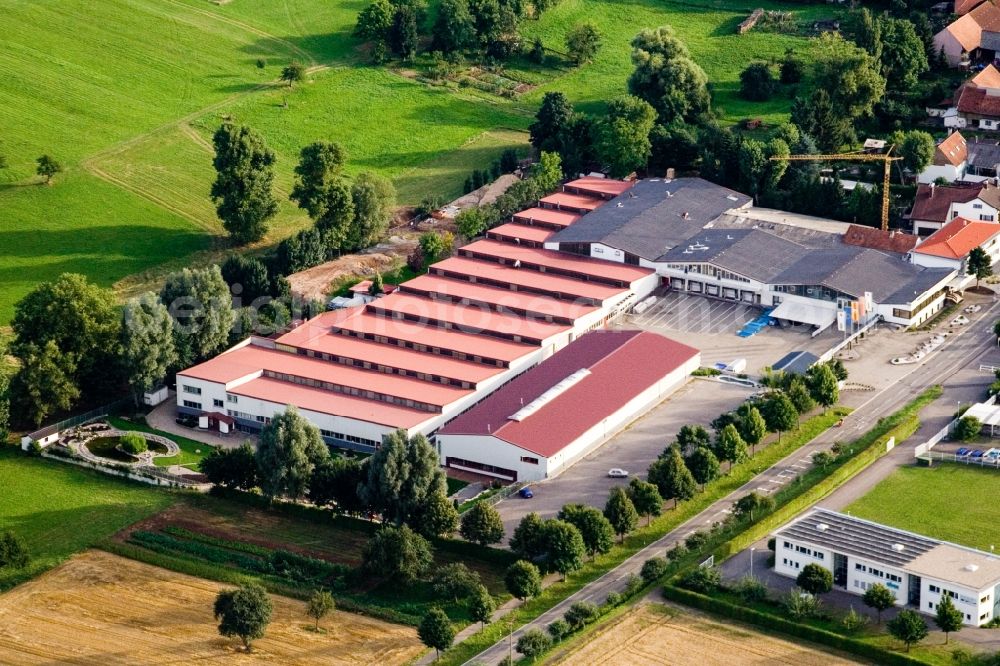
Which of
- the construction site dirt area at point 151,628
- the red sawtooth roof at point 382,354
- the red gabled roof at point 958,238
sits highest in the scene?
the red gabled roof at point 958,238

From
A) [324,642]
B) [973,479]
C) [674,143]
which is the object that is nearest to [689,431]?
[973,479]

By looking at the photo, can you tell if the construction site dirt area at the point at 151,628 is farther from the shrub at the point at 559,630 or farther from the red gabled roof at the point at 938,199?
the red gabled roof at the point at 938,199

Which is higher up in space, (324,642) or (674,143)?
(674,143)

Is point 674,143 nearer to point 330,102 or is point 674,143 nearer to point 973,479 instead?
point 330,102

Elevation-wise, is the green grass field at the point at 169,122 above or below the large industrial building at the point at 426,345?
above

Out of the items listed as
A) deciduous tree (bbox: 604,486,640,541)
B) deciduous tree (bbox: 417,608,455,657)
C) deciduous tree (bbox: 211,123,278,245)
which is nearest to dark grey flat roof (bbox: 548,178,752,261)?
deciduous tree (bbox: 211,123,278,245)

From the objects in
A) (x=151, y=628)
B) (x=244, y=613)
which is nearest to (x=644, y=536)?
(x=244, y=613)

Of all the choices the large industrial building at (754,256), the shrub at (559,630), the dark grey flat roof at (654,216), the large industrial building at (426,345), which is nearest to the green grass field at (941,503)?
the shrub at (559,630)
